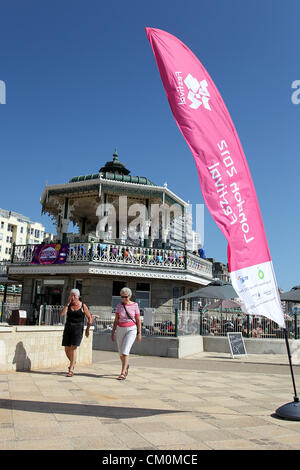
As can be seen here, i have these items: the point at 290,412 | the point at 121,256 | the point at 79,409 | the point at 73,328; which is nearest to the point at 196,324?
the point at 121,256

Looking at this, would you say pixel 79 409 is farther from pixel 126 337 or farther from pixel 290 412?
pixel 126 337

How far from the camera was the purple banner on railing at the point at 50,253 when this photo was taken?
20.8 metres

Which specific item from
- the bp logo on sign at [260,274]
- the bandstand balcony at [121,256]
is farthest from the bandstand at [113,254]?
the bp logo on sign at [260,274]

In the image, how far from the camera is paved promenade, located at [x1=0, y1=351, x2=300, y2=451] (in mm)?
3770

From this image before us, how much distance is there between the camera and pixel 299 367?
12680mm

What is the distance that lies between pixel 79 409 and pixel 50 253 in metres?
16.8

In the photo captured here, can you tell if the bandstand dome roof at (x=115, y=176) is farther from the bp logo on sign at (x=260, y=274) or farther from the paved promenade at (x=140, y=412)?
the bp logo on sign at (x=260, y=274)

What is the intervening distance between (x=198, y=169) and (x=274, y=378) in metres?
6.46

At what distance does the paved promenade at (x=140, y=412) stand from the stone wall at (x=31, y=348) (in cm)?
31

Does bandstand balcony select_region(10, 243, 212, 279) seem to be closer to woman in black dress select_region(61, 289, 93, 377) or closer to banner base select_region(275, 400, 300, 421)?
woman in black dress select_region(61, 289, 93, 377)

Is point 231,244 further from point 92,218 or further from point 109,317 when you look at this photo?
point 92,218

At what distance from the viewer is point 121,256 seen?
67.3 feet

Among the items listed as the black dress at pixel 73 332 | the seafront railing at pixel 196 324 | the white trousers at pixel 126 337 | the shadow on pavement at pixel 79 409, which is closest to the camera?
the shadow on pavement at pixel 79 409
